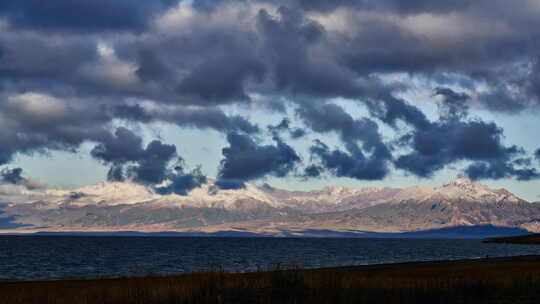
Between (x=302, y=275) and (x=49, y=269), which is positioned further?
(x=49, y=269)

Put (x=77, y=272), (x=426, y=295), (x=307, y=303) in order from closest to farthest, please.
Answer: (x=307, y=303) < (x=426, y=295) < (x=77, y=272)

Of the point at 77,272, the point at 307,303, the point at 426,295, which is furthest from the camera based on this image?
the point at 77,272

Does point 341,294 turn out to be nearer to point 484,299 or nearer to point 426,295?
point 426,295

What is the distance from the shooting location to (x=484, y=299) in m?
31.5

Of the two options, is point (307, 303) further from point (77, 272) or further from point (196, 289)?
point (77, 272)

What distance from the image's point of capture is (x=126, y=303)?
31328mm

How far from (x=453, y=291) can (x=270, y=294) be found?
9502 millimetres

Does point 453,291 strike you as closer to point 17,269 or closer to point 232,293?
point 232,293

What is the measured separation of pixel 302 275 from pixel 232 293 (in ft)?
13.8

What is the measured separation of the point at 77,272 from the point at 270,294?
73425 mm

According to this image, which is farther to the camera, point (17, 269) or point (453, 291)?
point (17, 269)

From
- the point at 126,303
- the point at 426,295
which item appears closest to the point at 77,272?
the point at 126,303

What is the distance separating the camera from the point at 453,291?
32406 millimetres

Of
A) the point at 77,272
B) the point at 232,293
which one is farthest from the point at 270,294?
the point at 77,272
